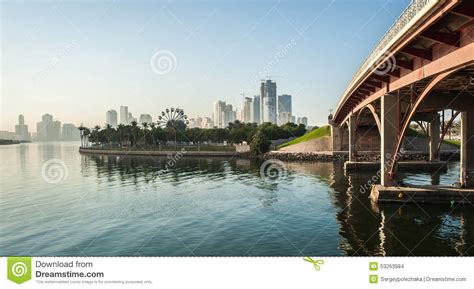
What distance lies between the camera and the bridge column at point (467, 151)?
2995 centimetres

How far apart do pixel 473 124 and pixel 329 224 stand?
17.8 metres

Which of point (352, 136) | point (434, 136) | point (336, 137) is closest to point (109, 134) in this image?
point (336, 137)

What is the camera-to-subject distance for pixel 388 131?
1212 inches

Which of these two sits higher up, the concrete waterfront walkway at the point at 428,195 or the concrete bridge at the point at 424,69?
the concrete bridge at the point at 424,69

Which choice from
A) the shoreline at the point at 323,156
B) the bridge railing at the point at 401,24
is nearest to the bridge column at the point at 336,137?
the shoreline at the point at 323,156

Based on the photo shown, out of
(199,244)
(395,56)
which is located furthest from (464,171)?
(199,244)

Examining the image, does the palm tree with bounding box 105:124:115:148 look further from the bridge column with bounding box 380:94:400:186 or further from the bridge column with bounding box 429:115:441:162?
the bridge column with bounding box 380:94:400:186

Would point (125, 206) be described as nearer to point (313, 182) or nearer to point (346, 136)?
point (313, 182)

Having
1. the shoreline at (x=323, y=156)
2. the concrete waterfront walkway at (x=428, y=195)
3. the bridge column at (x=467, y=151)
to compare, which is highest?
the bridge column at (x=467, y=151)

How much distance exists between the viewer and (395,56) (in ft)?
75.2

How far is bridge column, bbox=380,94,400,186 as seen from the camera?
30203 millimetres

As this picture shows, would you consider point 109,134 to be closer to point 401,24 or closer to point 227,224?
point 227,224

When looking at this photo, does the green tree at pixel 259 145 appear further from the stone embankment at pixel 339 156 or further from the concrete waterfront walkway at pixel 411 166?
the concrete waterfront walkway at pixel 411 166

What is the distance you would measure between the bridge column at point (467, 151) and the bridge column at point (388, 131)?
5780 millimetres
